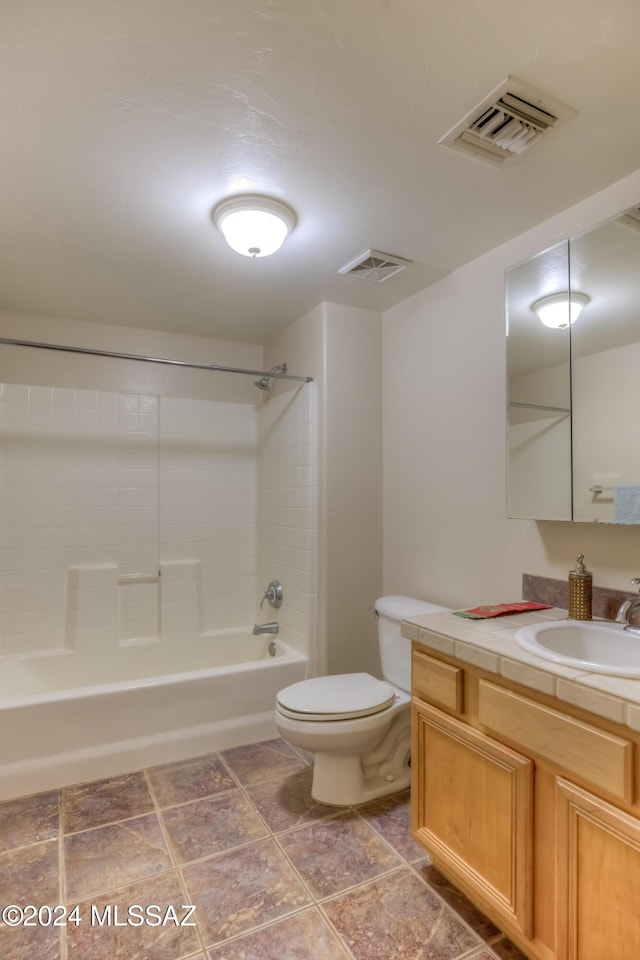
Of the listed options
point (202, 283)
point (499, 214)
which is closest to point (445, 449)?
point (499, 214)

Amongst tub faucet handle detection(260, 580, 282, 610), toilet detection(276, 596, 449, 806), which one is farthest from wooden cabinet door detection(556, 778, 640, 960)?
tub faucet handle detection(260, 580, 282, 610)

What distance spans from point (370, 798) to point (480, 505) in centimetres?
127

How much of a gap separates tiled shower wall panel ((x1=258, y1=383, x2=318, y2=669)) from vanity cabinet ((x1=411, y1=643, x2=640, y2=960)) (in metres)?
1.20

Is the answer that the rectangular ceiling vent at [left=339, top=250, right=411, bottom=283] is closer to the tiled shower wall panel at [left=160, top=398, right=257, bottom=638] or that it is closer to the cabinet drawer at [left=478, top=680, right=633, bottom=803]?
the tiled shower wall panel at [left=160, top=398, right=257, bottom=638]

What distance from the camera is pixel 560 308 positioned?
187 cm

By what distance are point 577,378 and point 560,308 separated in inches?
10.4

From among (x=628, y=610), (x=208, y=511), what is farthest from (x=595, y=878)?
(x=208, y=511)

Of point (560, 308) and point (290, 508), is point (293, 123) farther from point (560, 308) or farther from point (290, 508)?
point (290, 508)

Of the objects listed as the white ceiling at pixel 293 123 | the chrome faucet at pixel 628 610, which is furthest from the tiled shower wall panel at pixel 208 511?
the chrome faucet at pixel 628 610

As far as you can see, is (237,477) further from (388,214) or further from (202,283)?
(388,214)

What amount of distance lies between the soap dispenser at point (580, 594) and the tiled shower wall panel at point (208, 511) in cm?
220

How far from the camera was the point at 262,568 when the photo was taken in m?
3.43

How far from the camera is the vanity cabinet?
3.59 feet

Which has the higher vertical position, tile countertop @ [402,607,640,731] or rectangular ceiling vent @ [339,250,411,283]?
rectangular ceiling vent @ [339,250,411,283]
